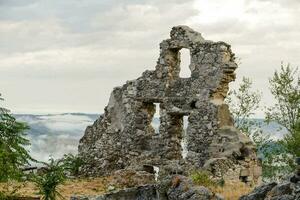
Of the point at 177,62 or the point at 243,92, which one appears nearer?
the point at 177,62

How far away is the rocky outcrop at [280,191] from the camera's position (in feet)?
46.6

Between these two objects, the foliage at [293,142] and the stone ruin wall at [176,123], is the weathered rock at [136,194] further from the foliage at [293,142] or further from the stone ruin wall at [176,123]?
the foliage at [293,142]

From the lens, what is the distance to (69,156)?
32188 millimetres

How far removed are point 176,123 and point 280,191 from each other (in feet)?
47.7

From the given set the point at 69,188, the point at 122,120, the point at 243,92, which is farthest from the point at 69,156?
the point at 243,92

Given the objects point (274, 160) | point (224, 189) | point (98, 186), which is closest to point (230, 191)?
point (224, 189)

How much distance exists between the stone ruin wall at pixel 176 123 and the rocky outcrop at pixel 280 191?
9.94 m

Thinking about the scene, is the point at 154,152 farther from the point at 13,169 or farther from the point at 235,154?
the point at 13,169

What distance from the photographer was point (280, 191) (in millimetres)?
15039

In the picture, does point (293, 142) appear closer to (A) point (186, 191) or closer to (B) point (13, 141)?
(B) point (13, 141)

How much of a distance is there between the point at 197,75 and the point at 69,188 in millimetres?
6439

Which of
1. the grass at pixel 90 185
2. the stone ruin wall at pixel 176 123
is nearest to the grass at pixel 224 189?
the grass at pixel 90 185

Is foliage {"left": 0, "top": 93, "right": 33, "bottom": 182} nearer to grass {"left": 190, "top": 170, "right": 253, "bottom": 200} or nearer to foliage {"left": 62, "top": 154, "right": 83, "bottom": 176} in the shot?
grass {"left": 190, "top": 170, "right": 253, "bottom": 200}

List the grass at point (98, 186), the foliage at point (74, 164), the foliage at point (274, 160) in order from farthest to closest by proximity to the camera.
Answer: the foliage at point (274, 160) → the foliage at point (74, 164) → the grass at point (98, 186)
